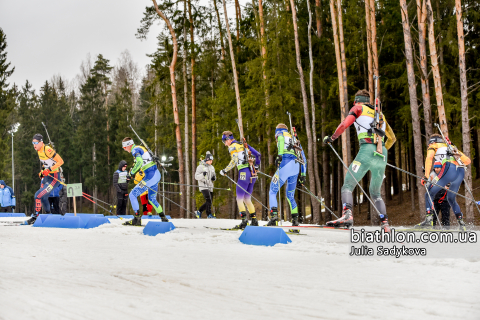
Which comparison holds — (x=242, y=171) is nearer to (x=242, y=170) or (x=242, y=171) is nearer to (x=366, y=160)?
(x=242, y=170)

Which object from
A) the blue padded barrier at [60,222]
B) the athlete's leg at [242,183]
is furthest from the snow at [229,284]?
the blue padded barrier at [60,222]

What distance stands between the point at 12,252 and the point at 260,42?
53.1ft

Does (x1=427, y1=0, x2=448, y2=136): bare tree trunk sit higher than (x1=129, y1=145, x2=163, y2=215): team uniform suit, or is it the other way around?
(x1=427, y1=0, x2=448, y2=136): bare tree trunk

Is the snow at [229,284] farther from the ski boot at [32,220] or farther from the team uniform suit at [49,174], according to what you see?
the ski boot at [32,220]

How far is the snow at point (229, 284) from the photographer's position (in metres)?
3.37

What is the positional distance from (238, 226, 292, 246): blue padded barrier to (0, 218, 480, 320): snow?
37 centimetres

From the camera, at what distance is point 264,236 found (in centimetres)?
757

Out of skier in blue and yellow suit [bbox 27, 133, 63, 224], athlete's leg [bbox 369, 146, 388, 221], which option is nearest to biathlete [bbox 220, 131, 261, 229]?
athlete's leg [bbox 369, 146, 388, 221]

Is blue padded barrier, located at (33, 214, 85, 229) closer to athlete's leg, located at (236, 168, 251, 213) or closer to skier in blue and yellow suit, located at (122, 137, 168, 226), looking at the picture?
skier in blue and yellow suit, located at (122, 137, 168, 226)

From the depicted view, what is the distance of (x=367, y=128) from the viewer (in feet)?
23.1

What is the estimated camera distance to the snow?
337 cm

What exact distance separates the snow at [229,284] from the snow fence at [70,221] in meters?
4.26

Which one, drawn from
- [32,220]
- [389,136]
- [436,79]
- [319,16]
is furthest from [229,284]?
[319,16]

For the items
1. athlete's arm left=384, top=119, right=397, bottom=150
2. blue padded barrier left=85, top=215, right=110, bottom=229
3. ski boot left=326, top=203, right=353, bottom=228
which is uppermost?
athlete's arm left=384, top=119, right=397, bottom=150
